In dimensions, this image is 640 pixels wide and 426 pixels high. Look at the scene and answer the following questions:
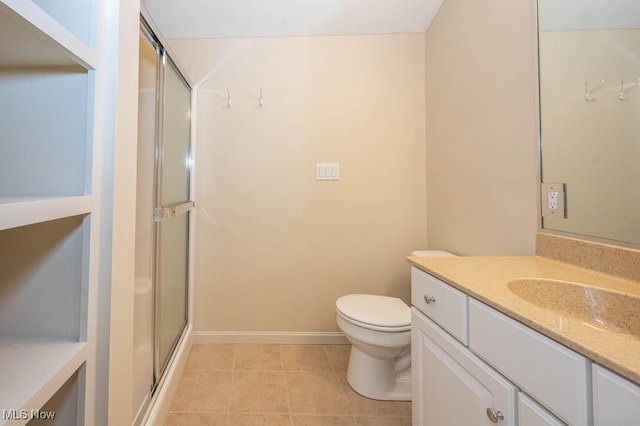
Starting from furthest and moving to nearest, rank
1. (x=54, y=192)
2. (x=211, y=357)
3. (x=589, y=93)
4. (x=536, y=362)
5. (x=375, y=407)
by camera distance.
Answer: (x=211, y=357)
(x=375, y=407)
(x=589, y=93)
(x=54, y=192)
(x=536, y=362)

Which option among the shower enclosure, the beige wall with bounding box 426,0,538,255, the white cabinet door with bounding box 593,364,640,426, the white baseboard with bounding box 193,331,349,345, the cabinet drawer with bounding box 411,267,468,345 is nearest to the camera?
the white cabinet door with bounding box 593,364,640,426

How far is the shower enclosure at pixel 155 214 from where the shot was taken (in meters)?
1.20

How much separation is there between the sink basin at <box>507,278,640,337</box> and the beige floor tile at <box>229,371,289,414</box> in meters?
1.24

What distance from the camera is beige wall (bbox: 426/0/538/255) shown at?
1088 millimetres

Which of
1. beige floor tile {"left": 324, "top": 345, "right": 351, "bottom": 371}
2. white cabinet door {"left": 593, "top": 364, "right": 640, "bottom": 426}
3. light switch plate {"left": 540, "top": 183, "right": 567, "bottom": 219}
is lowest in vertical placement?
beige floor tile {"left": 324, "top": 345, "right": 351, "bottom": 371}

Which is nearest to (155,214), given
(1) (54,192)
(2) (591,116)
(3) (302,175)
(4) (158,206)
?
(4) (158,206)

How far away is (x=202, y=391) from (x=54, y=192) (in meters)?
1.31

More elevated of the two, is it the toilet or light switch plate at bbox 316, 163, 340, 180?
light switch plate at bbox 316, 163, 340, 180

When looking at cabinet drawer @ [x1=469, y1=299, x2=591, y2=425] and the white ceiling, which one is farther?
the white ceiling

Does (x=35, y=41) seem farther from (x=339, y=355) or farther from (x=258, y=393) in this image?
(x=339, y=355)

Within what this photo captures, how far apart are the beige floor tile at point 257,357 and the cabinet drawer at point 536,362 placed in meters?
1.38

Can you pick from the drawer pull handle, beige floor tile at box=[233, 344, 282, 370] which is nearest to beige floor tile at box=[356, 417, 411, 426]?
beige floor tile at box=[233, 344, 282, 370]

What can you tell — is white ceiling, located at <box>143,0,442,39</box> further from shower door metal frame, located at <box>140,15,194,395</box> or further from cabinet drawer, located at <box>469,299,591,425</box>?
cabinet drawer, located at <box>469,299,591,425</box>

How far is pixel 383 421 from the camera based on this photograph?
127 centimetres
